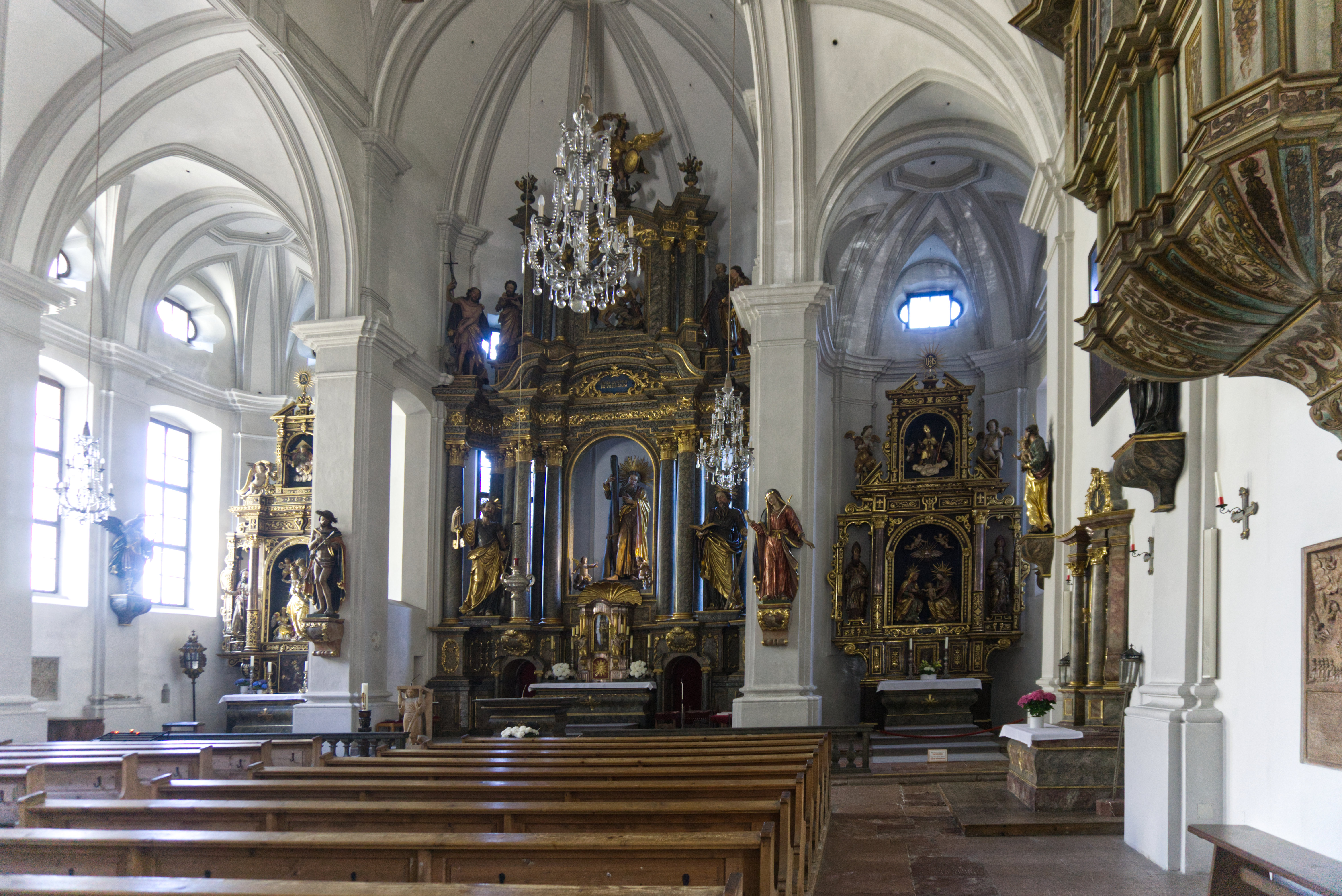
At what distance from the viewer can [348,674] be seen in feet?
49.5

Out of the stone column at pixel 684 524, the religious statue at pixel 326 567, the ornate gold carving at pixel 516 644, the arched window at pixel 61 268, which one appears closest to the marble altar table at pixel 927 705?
the stone column at pixel 684 524

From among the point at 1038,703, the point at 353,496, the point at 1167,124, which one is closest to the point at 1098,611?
the point at 1038,703

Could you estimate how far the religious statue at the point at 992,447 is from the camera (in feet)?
60.0

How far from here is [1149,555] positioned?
322 inches

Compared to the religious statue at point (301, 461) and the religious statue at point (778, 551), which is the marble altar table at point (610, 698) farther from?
the religious statue at point (301, 461)

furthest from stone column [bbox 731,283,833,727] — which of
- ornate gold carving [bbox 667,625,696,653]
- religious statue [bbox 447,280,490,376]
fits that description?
religious statue [bbox 447,280,490,376]

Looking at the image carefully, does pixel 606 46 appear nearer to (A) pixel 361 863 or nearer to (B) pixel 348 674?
(B) pixel 348 674

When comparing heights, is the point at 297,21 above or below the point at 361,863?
above

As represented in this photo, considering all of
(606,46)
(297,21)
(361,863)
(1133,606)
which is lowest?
(361,863)

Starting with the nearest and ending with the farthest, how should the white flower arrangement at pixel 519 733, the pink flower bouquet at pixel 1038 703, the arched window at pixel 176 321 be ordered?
the pink flower bouquet at pixel 1038 703 → the white flower arrangement at pixel 519 733 → the arched window at pixel 176 321

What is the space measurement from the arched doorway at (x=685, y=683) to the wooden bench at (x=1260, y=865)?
40.0 feet

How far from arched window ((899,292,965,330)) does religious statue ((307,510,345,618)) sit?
10.5 m

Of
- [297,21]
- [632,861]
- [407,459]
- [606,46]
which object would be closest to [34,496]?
[407,459]

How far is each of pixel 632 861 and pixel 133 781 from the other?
13.6 ft
